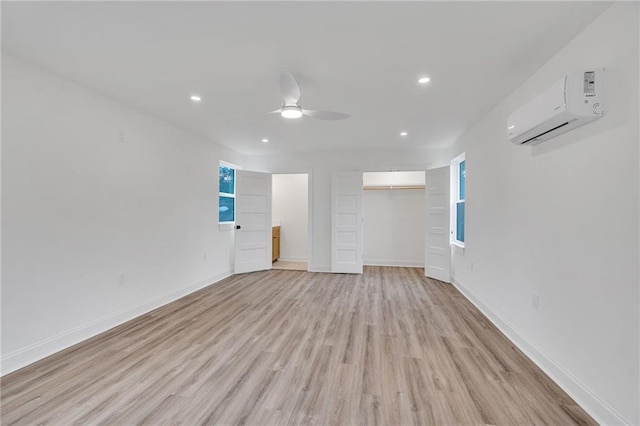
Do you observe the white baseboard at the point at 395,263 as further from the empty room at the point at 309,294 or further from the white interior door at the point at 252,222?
the white interior door at the point at 252,222

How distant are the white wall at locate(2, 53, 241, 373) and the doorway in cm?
317

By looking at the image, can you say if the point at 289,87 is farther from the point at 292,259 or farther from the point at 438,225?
the point at 292,259

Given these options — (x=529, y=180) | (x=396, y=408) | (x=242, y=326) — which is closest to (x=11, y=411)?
(x=242, y=326)

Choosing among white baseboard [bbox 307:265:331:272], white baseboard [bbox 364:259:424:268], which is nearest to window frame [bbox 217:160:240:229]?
white baseboard [bbox 307:265:331:272]

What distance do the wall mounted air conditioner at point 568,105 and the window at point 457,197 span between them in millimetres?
2805

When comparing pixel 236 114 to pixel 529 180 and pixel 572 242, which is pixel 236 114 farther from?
pixel 572 242

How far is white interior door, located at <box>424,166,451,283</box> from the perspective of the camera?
4.90m

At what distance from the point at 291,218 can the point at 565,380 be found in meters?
5.77

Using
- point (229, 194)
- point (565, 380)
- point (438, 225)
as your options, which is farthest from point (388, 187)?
point (565, 380)

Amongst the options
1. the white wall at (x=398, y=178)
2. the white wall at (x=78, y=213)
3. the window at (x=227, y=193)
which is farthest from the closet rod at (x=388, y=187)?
the white wall at (x=78, y=213)

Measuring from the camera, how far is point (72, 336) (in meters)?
2.53

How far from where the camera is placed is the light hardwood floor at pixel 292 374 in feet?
5.47

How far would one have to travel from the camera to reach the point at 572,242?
6.21 feet

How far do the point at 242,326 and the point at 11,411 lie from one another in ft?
5.43
